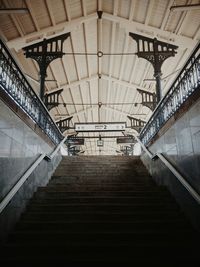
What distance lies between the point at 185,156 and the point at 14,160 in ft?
10.2

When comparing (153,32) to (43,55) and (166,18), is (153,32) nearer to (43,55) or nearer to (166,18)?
(166,18)

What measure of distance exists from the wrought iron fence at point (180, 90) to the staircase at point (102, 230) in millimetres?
1943

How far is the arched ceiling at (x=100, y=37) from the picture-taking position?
9445 mm

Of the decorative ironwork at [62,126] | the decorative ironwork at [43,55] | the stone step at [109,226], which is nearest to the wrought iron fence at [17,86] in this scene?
the stone step at [109,226]

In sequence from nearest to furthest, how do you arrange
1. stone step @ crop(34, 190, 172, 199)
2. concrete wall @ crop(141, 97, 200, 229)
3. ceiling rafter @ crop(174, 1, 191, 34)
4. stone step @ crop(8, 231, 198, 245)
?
stone step @ crop(8, 231, 198, 245) < concrete wall @ crop(141, 97, 200, 229) < stone step @ crop(34, 190, 172, 199) < ceiling rafter @ crop(174, 1, 191, 34)

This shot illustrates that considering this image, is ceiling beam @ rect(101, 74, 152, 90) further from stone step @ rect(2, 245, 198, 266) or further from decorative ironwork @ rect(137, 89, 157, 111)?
stone step @ rect(2, 245, 198, 266)

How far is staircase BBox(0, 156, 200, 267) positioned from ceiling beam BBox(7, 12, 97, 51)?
6.49 metres

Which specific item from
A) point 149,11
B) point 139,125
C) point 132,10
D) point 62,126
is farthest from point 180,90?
point 62,126

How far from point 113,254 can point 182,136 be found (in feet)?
8.58

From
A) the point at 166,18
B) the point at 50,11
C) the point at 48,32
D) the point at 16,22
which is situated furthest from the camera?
the point at 48,32

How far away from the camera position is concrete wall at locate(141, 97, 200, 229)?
13.6 ft

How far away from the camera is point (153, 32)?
34.5 feet

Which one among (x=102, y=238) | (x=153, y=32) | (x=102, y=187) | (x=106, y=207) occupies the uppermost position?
(x=153, y=32)

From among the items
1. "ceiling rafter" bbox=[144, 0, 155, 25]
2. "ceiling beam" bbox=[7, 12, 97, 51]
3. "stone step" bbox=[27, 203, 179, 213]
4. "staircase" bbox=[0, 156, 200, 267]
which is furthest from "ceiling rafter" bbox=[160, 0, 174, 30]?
"stone step" bbox=[27, 203, 179, 213]
